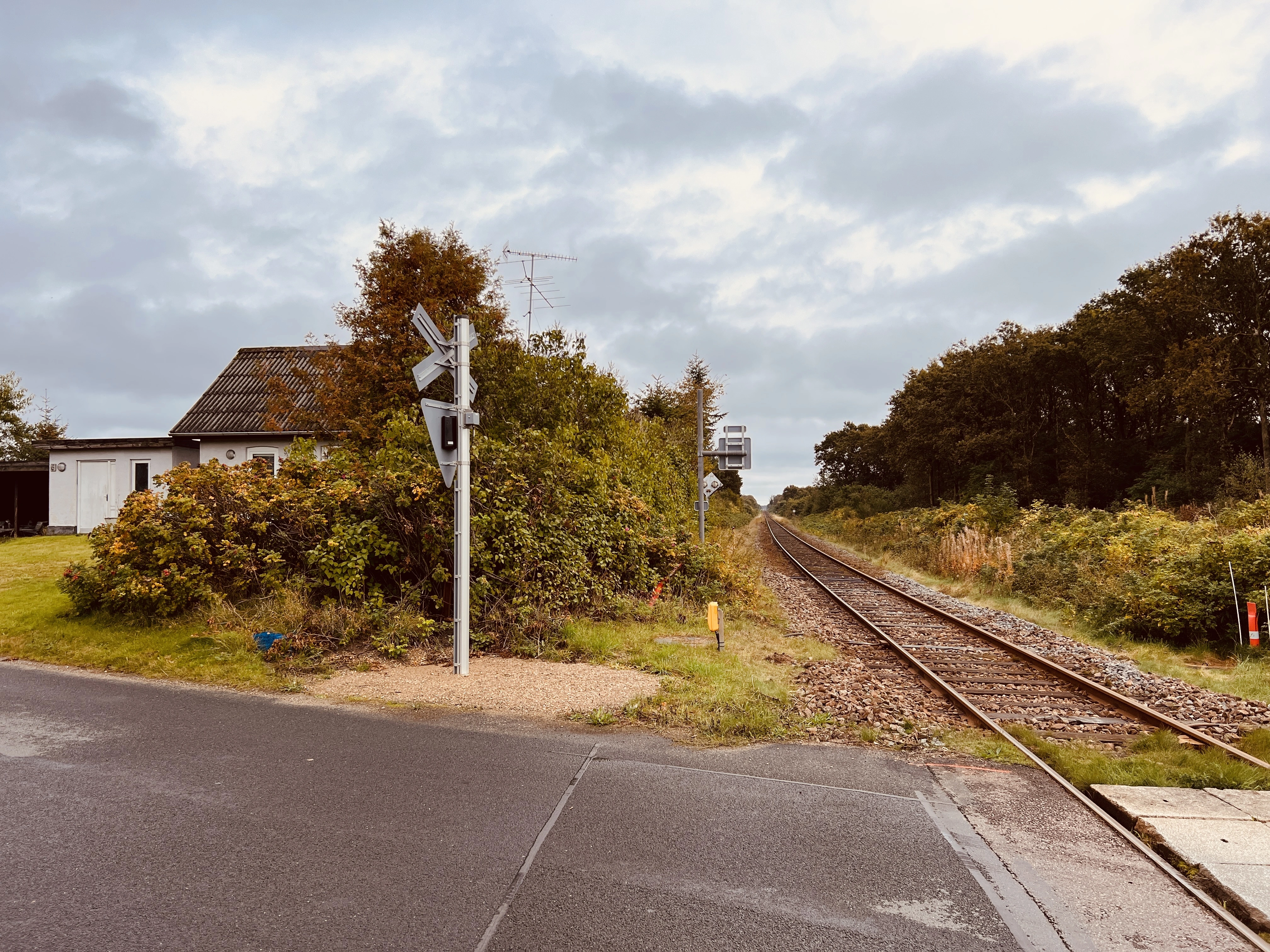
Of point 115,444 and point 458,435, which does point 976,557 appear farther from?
point 115,444

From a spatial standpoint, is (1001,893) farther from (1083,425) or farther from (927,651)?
(1083,425)

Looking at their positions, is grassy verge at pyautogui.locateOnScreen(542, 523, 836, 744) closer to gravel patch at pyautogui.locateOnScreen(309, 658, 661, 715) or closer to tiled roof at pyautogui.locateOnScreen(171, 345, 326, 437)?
gravel patch at pyautogui.locateOnScreen(309, 658, 661, 715)

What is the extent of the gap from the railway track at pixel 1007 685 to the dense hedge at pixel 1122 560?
2.34m

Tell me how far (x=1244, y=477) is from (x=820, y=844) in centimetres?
3040

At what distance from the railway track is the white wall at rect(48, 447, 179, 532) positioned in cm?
2295

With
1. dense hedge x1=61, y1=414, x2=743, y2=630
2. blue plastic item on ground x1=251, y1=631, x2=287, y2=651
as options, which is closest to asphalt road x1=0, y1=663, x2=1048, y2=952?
blue plastic item on ground x1=251, y1=631, x2=287, y2=651

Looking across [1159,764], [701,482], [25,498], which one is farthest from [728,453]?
[25,498]

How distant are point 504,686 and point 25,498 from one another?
30547mm

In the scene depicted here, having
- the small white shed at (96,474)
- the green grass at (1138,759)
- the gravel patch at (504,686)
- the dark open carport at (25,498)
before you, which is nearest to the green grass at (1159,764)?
the green grass at (1138,759)

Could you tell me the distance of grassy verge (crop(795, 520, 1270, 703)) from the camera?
915 centimetres

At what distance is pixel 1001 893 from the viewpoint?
12.5ft

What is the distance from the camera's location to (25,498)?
29500 millimetres

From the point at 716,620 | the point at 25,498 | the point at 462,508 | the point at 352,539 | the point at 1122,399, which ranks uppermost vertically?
the point at 1122,399

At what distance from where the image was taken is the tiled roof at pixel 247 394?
25.6m
